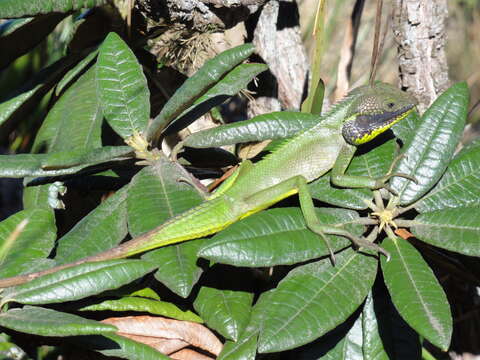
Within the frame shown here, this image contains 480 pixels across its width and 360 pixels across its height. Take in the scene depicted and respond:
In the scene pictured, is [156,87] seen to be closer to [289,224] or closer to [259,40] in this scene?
[259,40]

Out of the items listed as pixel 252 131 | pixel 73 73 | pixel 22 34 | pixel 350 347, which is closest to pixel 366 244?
pixel 350 347

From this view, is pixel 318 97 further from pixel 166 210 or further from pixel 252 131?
pixel 166 210

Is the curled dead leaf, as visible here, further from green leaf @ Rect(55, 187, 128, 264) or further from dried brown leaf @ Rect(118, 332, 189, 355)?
green leaf @ Rect(55, 187, 128, 264)

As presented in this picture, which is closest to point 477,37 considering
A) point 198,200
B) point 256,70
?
point 256,70

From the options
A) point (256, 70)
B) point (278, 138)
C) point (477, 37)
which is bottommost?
point (477, 37)

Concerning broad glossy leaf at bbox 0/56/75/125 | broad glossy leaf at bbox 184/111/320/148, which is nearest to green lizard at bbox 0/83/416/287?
broad glossy leaf at bbox 184/111/320/148

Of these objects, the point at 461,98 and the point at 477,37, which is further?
the point at 477,37
